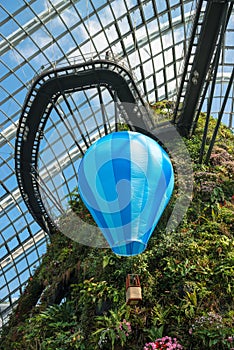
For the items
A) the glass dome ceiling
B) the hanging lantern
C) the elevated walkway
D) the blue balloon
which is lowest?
the hanging lantern

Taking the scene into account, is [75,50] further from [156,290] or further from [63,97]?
[156,290]

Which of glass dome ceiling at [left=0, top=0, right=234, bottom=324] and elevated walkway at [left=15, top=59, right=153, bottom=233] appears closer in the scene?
elevated walkway at [left=15, top=59, right=153, bottom=233]

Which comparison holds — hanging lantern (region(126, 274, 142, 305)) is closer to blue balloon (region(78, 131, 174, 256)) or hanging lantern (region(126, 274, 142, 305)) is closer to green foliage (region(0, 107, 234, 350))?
blue balloon (region(78, 131, 174, 256))

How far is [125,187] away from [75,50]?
51.0 feet

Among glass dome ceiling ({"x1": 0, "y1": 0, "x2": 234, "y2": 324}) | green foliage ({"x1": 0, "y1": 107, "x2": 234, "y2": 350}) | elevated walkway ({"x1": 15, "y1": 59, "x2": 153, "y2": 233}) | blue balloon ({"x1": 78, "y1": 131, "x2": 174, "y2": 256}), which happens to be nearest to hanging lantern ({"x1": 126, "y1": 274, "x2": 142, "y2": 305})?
blue balloon ({"x1": 78, "y1": 131, "x2": 174, "y2": 256})

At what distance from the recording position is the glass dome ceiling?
2214 centimetres

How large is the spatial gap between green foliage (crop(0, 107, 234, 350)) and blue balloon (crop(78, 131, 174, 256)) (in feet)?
9.22

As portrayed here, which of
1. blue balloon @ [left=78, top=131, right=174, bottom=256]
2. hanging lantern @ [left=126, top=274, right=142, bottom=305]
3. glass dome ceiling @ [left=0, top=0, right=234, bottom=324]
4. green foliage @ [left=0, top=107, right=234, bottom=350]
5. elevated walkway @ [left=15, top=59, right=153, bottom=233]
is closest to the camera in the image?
blue balloon @ [left=78, top=131, right=174, bottom=256]

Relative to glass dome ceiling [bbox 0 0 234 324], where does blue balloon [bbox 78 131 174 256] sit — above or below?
below

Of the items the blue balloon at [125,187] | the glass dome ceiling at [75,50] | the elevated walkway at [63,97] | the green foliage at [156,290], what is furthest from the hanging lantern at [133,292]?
the glass dome ceiling at [75,50]

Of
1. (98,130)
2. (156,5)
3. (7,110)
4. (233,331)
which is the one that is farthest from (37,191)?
(233,331)

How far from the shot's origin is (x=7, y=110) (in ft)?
81.5

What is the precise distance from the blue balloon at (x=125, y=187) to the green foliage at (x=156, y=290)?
2.81 meters

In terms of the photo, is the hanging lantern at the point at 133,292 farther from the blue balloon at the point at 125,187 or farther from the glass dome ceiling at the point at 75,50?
the glass dome ceiling at the point at 75,50
